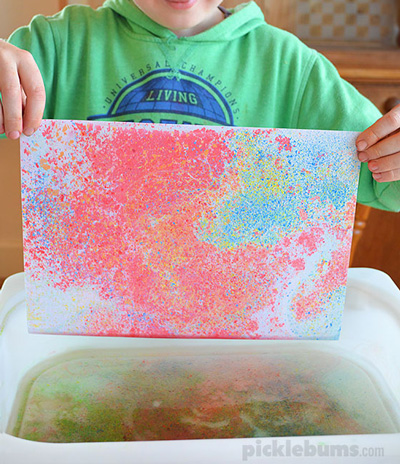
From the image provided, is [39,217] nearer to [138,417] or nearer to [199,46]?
[138,417]

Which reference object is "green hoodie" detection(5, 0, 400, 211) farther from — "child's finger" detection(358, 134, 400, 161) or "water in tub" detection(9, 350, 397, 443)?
"water in tub" detection(9, 350, 397, 443)

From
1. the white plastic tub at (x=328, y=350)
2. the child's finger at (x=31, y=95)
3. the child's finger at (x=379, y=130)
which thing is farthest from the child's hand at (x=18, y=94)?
the child's finger at (x=379, y=130)

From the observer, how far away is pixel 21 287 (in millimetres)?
732

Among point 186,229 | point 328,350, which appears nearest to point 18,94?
point 186,229

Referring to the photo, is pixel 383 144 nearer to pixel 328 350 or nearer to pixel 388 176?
pixel 388 176

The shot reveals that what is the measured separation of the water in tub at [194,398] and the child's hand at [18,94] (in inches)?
11.3

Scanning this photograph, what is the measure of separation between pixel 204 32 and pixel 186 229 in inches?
16.4

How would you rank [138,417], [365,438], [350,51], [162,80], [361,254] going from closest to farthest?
[365,438]
[138,417]
[162,80]
[350,51]
[361,254]

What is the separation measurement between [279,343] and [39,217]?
346 mm

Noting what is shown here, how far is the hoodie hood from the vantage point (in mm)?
891

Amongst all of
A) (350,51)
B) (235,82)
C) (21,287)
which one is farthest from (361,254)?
(21,287)

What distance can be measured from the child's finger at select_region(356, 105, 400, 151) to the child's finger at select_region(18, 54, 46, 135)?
347 millimetres

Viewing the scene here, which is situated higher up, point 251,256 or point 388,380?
point 251,256

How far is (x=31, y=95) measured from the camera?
0.61m
